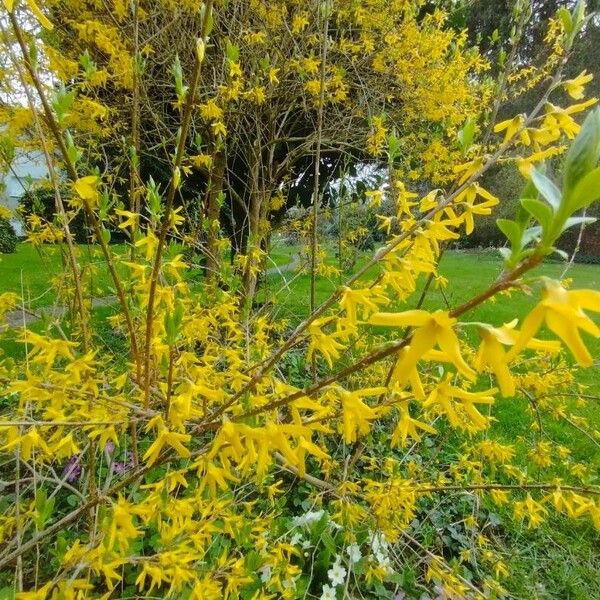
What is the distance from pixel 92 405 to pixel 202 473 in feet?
1.14

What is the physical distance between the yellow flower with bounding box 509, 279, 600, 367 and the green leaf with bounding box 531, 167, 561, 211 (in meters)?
0.11

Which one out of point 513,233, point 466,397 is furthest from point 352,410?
point 513,233

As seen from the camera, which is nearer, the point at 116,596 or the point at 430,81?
the point at 116,596

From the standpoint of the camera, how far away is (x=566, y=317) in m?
0.59

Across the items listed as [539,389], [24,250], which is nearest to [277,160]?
[539,389]

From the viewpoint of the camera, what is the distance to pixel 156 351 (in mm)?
1463

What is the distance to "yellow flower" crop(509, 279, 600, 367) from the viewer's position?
1.89 ft

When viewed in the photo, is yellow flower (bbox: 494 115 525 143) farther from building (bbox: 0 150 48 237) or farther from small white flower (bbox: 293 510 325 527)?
building (bbox: 0 150 48 237)

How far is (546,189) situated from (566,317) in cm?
18

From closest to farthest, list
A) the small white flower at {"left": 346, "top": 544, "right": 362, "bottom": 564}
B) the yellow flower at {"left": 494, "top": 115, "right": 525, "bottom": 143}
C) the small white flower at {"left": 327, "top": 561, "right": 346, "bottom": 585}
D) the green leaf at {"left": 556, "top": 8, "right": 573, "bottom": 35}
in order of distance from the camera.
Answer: the yellow flower at {"left": 494, "top": 115, "right": 525, "bottom": 143} < the green leaf at {"left": 556, "top": 8, "right": 573, "bottom": 35} < the small white flower at {"left": 346, "top": 544, "right": 362, "bottom": 564} < the small white flower at {"left": 327, "top": 561, "right": 346, "bottom": 585}

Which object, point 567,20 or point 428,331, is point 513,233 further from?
point 567,20

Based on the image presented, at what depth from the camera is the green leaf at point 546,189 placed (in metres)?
0.63

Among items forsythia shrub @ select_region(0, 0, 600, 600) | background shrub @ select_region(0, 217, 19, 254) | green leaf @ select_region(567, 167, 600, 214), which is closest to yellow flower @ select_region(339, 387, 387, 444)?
forsythia shrub @ select_region(0, 0, 600, 600)

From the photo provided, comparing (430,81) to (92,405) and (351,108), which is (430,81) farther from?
(92,405)
